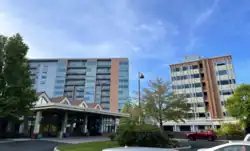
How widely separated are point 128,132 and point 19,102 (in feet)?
48.2

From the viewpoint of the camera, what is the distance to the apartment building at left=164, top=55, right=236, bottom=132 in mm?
48531

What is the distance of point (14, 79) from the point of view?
22.8 meters

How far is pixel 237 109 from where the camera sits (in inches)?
1180

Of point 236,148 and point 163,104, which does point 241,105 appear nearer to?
point 163,104

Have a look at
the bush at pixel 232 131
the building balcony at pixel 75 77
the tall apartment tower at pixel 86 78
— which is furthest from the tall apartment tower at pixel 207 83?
the building balcony at pixel 75 77

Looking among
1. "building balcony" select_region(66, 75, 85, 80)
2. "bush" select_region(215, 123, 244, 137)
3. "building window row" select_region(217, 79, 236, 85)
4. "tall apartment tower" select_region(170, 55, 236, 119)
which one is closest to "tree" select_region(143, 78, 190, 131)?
"bush" select_region(215, 123, 244, 137)

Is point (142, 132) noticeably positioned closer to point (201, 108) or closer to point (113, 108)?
point (201, 108)

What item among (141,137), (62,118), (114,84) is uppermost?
(114,84)

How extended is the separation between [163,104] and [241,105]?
1441cm

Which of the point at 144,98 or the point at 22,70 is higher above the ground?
the point at 22,70

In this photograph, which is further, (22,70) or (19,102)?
(22,70)

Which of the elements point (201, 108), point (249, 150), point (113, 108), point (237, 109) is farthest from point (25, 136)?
point (113, 108)

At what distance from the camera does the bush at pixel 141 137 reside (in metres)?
14.7

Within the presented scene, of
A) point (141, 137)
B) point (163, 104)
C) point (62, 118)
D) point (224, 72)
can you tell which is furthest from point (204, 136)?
point (224, 72)
